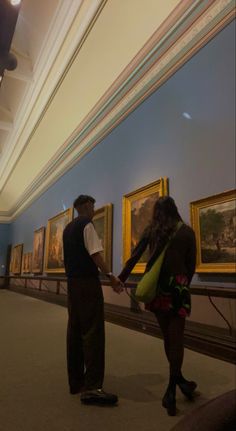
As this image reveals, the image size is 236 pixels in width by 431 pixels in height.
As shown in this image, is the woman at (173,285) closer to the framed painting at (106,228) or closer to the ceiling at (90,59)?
the ceiling at (90,59)

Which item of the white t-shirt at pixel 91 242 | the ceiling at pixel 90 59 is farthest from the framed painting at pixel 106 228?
the white t-shirt at pixel 91 242

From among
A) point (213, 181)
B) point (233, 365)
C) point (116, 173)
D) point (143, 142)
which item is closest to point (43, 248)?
point (116, 173)

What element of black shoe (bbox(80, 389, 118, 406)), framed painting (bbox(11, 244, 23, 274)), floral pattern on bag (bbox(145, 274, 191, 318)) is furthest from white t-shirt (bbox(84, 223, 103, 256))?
framed painting (bbox(11, 244, 23, 274))

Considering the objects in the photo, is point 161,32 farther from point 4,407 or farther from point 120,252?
point 4,407

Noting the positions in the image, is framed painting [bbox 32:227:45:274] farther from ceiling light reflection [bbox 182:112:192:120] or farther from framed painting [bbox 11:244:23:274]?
ceiling light reflection [bbox 182:112:192:120]

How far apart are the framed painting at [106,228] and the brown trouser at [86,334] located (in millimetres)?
4612

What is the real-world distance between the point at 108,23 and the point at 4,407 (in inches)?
271

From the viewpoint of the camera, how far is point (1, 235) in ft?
69.4

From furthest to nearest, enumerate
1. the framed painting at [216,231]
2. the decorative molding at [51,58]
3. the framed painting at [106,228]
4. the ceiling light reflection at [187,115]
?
the framed painting at [106,228], the decorative molding at [51,58], the ceiling light reflection at [187,115], the framed painting at [216,231]

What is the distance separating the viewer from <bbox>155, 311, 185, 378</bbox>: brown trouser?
2.38 meters

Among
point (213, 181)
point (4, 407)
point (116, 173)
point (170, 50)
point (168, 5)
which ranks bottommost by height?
point (4, 407)

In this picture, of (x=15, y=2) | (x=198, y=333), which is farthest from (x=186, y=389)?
(x=15, y=2)

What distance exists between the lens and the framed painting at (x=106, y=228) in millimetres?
7516

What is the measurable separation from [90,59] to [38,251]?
27.3 ft
